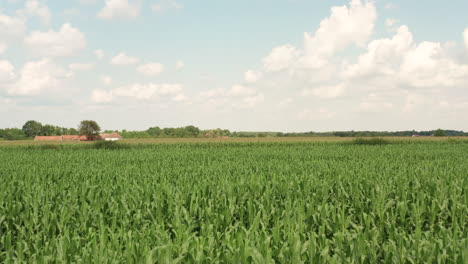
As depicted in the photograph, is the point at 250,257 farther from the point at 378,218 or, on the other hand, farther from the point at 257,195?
the point at 257,195

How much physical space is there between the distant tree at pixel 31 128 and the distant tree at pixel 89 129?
52.6 meters

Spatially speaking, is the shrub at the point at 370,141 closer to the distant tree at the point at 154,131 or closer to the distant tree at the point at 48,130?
the distant tree at the point at 154,131

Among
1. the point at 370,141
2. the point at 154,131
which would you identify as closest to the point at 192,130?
the point at 154,131

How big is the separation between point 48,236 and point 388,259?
6299 millimetres

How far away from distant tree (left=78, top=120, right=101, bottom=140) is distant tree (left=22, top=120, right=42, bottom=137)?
52557 mm

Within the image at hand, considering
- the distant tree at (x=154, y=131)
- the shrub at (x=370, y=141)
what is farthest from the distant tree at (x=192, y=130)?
the shrub at (x=370, y=141)

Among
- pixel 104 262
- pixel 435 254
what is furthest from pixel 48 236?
pixel 435 254

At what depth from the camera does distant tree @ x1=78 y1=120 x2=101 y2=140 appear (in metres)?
97.6

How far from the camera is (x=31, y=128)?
13825cm

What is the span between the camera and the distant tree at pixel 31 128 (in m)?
137

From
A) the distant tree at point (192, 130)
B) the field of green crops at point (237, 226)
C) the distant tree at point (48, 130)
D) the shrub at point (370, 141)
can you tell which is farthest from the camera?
the distant tree at point (48, 130)

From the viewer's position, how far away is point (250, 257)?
403 centimetres

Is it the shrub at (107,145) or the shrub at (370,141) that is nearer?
the shrub at (107,145)

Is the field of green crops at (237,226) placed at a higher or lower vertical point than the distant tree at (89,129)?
lower
